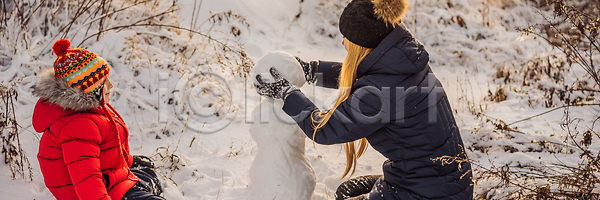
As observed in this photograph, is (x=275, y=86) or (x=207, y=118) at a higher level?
(x=275, y=86)

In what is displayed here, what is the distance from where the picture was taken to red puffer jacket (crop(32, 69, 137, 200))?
185 cm

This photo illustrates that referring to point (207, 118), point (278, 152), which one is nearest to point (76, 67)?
point (278, 152)

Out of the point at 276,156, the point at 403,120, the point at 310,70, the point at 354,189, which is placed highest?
the point at 310,70

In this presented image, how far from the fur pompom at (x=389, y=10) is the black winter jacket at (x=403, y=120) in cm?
6

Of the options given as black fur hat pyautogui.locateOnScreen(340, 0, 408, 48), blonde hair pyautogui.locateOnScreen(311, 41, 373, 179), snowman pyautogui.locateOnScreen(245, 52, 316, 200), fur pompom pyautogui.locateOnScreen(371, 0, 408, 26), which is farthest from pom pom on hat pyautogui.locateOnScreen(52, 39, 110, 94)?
fur pompom pyautogui.locateOnScreen(371, 0, 408, 26)

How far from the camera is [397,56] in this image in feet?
6.37

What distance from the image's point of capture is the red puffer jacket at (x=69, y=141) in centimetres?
185

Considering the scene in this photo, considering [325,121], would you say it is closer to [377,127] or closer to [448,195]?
[377,127]

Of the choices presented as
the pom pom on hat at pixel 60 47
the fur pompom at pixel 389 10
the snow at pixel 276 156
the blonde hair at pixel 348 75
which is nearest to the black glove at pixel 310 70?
the snow at pixel 276 156

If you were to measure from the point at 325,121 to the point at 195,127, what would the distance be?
2165mm

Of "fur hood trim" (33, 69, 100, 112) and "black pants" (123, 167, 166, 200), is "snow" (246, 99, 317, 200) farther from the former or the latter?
"fur hood trim" (33, 69, 100, 112)

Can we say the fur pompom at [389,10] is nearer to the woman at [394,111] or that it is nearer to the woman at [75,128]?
the woman at [394,111]

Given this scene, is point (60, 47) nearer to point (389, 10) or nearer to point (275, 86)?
point (275, 86)

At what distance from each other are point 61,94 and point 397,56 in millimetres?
1725
